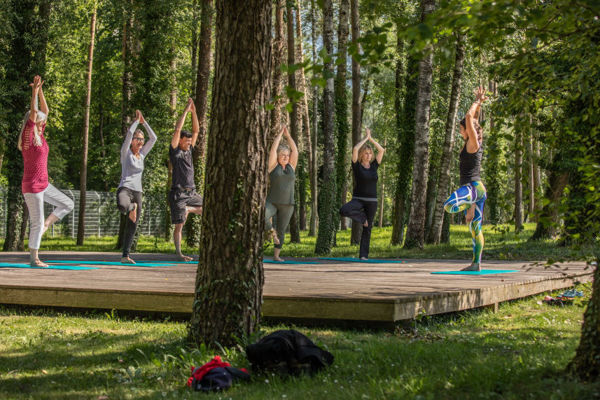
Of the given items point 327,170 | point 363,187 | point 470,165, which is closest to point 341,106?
point 327,170

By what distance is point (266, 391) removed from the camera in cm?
476

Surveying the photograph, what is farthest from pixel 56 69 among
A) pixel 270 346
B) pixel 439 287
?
pixel 270 346

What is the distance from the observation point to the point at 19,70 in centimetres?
2102

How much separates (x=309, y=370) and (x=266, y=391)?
1.60 feet

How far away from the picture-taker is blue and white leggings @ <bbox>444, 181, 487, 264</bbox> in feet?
32.3

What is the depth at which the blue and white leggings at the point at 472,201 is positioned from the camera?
9.85 meters

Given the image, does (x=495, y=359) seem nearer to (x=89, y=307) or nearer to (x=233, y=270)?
(x=233, y=270)

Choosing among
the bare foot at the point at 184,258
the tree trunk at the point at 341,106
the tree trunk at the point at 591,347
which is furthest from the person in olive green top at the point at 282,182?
the tree trunk at the point at 591,347

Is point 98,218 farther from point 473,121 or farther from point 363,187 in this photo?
point 473,121

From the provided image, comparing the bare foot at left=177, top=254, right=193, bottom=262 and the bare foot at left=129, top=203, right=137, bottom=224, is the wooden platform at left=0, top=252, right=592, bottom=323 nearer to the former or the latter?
the bare foot at left=129, top=203, right=137, bottom=224

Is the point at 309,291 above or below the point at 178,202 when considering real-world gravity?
below

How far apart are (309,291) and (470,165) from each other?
399 cm

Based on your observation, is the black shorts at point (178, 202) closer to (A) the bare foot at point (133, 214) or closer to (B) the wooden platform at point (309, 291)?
(A) the bare foot at point (133, 214)

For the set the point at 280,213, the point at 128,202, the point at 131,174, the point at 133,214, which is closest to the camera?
the point at 128,202
